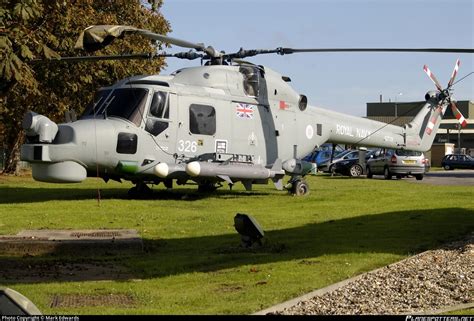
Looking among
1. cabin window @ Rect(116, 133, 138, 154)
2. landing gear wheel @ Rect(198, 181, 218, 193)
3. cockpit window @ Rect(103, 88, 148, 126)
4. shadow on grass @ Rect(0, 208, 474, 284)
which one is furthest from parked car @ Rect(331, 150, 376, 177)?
shadow on grass @ Rect(0, 208, 474, 284)

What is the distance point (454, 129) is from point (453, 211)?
92333mm

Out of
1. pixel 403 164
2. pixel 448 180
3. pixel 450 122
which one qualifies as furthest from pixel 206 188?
pixel 450 122

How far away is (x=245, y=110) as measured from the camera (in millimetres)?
21469

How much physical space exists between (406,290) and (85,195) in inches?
605

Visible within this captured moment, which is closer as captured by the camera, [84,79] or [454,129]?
[84,79]

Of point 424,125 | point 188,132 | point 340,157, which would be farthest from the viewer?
point 340,157

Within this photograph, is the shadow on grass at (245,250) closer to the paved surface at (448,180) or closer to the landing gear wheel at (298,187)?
the landing gear wheel at (298,187)

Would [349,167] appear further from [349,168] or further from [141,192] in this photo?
[141,192]

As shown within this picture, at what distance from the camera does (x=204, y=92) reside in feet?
67.6

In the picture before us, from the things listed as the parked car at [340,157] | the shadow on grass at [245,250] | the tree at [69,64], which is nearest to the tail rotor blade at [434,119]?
the shadow on grass at [245,250]

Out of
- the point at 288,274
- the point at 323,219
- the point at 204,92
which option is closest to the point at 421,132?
the point at 204,92

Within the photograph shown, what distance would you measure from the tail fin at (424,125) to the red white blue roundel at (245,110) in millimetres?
7754

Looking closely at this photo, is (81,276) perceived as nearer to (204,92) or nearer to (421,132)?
(204,92)

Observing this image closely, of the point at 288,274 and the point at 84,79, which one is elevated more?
the point at 84,79
